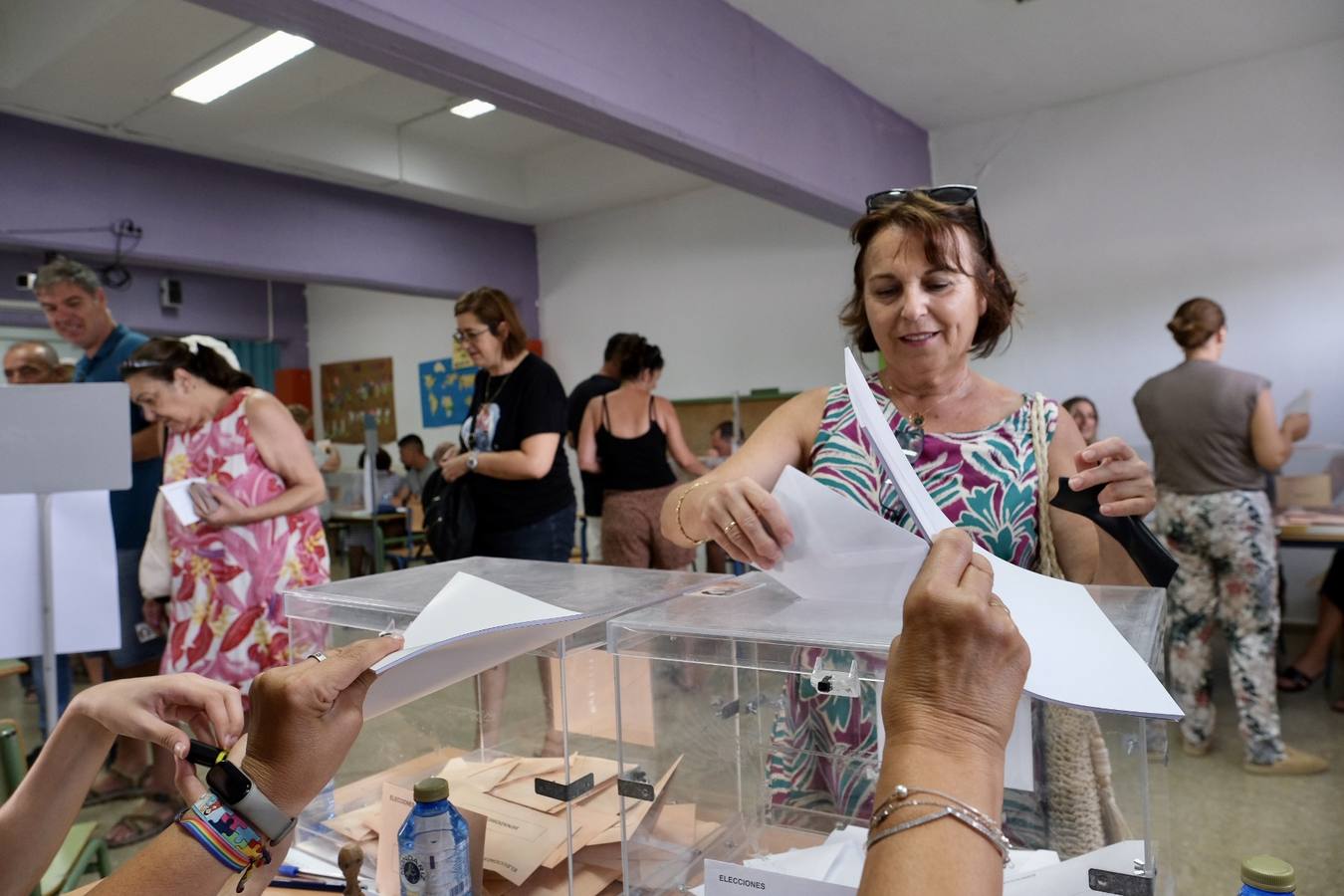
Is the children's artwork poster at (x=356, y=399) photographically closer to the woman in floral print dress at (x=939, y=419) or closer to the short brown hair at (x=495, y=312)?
the short brown hair at (x=495, y=312)

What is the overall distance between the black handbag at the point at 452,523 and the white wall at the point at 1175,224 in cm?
360

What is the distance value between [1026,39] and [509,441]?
3.27 m

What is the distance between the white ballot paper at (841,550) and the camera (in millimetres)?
683

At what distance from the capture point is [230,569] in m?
2.34

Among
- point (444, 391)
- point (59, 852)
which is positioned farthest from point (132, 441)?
point (444, 391)

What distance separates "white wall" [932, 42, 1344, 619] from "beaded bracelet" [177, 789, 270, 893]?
500 cm

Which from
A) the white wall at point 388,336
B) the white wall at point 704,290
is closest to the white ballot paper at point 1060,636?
the white wall at point 704,290

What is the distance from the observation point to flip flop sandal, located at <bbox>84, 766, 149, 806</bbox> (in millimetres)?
3002

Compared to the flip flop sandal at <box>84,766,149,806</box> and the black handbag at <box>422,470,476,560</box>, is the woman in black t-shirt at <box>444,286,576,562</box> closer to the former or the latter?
the black handbag at <box>422,470,476,560</box>

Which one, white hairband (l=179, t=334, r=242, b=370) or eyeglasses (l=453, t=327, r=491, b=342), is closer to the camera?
white hairband (l=179, t=334, r=242, b=370)

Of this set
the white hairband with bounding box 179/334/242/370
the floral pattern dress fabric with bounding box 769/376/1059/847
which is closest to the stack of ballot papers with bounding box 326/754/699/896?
the floral pattern dress fabric with bounding box 769/376/1059/847

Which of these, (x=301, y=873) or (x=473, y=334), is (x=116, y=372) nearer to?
(x=473, y=334)

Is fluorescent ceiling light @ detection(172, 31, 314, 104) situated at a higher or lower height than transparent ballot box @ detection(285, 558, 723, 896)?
higher

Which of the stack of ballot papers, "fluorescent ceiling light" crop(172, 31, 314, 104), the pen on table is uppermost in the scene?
"fluorescent ceiling light" crop(172, 31, 314, 104)
